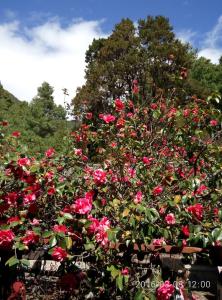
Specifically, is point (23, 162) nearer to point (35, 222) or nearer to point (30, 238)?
point (35, 222)

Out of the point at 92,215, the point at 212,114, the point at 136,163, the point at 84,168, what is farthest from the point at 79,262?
the point at 212,114

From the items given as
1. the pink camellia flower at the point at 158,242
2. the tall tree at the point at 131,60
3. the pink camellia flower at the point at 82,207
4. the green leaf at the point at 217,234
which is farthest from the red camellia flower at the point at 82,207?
the tall tree at the point at 131,60

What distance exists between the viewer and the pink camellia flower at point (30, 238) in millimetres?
2482

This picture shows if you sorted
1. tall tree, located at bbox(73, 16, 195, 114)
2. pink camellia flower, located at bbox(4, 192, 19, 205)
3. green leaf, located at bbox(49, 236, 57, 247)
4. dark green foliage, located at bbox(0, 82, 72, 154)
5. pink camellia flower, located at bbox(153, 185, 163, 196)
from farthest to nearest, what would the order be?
tall tree, located at bbox(73, 16, 195, 114), dark green foliage, located at bbox(0, 82, 72, 154), pink camellia flower, located at bbox(153, 185, 163, 196), pink camellia flower, located at bbox(4, 192, 19, 205), green leaf, located at bbox(49, 236, 57, 247)

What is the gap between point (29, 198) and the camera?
9.12 feet

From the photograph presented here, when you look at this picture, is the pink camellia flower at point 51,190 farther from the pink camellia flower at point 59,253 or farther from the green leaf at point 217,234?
the green leaf at point 217,234

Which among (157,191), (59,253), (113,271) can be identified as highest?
(157,191)

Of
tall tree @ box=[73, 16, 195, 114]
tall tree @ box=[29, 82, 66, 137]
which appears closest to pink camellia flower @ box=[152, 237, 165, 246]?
tall tree @ box=[29, 82, 66, 137]

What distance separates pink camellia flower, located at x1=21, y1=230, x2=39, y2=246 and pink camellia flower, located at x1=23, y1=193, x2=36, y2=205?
12.3 inches

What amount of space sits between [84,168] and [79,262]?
162 centimetres

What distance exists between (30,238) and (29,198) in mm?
378

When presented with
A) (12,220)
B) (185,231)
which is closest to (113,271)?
(185,231)

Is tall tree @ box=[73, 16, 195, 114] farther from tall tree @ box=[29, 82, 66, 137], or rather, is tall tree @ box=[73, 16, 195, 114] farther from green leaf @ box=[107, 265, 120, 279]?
green leaf @ box=[107, 265, 120, 279]

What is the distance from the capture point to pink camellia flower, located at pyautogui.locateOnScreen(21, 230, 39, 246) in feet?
8.14
